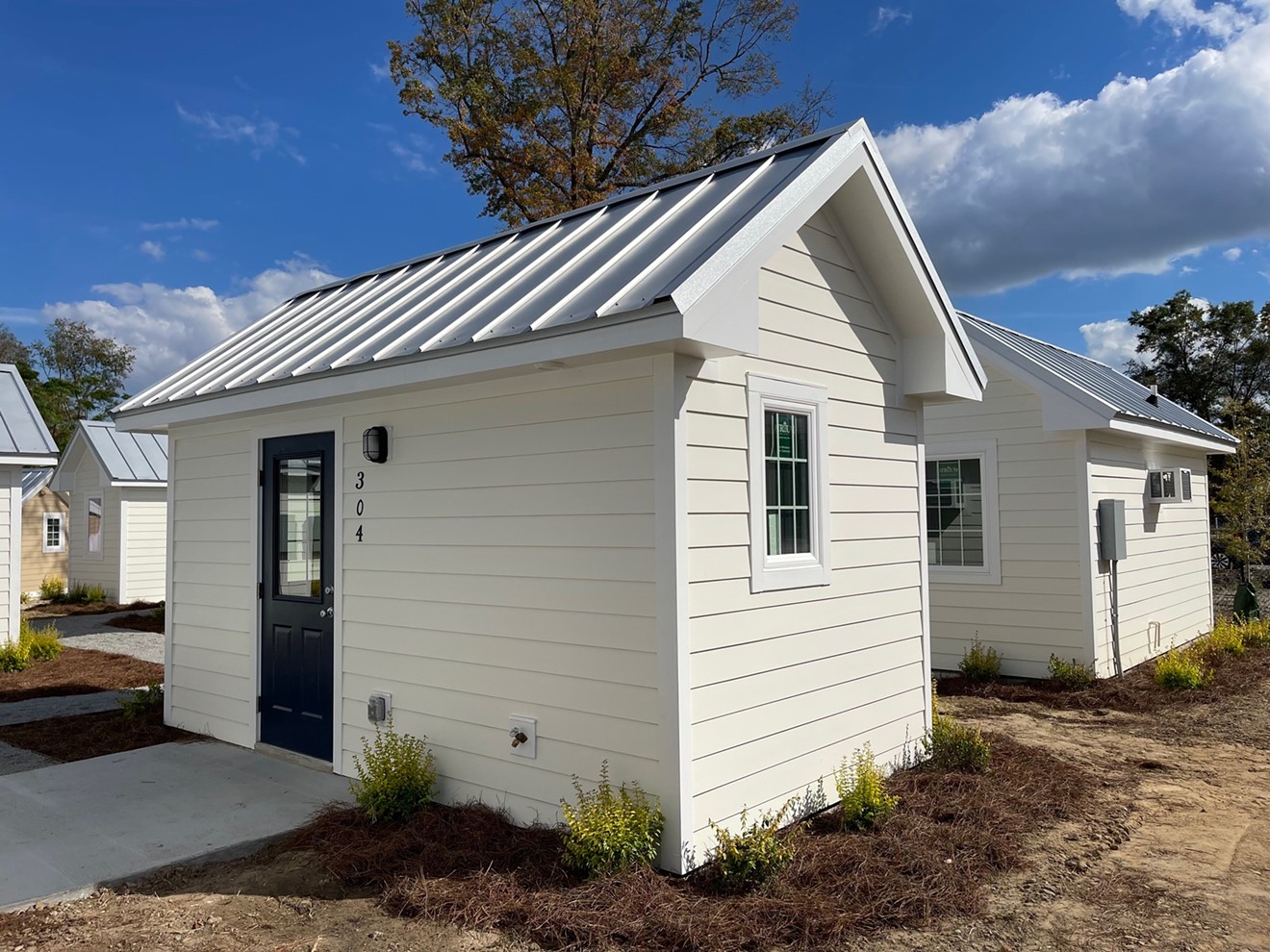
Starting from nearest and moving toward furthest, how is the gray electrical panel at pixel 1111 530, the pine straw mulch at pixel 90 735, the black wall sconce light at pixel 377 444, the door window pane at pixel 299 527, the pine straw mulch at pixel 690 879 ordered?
the pine straw mulch at pixel 690 879 < the black wall sconce light at pixel 377 444 < the door window pane at pixel 299 527 < the pine straw mulch at pixel 90 735 < the gray electrical panel at pixel 1111 530

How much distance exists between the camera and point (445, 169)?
1988 centimetres

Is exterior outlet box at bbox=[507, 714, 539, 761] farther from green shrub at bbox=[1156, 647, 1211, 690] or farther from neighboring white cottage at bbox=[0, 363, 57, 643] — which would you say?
neighboring white cottage at bbox=[0, 363, 57, 643]

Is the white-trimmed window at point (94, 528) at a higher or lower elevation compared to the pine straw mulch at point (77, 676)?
higher

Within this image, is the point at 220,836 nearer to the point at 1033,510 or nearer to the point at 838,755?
the point at 838,755

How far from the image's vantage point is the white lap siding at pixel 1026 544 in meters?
9.42

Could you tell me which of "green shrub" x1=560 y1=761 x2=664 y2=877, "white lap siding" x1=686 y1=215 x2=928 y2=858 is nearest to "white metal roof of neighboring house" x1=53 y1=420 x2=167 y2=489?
"white lap siding" x1=686 y1=215 x2=928 y2=858

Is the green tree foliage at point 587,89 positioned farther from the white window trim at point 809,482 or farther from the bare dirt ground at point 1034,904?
the bare dirt ground at point 1034,904

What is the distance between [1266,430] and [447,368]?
1756cm

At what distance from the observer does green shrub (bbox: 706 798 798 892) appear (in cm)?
418

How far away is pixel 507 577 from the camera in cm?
511

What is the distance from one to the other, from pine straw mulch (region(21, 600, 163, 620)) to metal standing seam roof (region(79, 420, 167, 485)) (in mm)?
2829

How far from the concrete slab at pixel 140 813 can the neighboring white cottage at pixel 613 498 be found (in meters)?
0.44

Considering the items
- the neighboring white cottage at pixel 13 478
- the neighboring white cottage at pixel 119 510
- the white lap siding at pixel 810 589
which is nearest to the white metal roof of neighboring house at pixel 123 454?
the neighboring white cottage at pixel 119 510

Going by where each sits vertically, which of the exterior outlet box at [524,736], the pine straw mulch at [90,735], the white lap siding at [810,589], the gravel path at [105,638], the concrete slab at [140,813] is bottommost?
the gravel path at [105,638]
